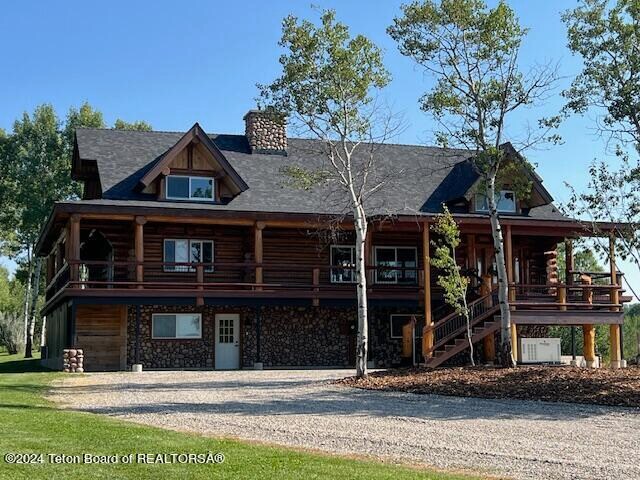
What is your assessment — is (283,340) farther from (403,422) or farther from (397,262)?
(403,422)

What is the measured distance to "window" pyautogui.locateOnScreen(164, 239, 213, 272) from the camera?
100.0 feet

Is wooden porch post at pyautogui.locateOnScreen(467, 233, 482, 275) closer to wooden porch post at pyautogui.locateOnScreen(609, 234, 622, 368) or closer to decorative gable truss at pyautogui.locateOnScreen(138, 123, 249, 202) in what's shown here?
wooden porch post at pyautogui.locateOnScreen(609, 234, 622, 368)

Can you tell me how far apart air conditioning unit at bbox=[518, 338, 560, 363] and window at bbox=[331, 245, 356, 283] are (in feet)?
21.9

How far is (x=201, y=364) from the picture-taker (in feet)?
97.6

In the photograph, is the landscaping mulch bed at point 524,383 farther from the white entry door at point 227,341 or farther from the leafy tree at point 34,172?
the leafy tree at point 34,172

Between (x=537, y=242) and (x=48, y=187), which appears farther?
(x=48, y=187)

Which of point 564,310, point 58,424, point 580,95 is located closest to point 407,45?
point 580,95

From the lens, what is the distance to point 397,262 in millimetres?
32750

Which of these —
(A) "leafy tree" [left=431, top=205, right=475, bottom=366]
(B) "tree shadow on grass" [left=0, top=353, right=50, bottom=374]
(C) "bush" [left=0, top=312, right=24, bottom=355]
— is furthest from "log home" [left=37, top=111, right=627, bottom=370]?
(C) "bush" [left=0, top=312, right=24, bottom=355]

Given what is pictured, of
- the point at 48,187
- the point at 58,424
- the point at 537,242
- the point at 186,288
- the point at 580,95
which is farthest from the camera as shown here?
the point at 48,187

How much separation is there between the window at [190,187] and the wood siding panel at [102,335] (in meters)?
4.48

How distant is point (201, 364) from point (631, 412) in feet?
56.7

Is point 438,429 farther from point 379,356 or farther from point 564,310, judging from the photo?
point 379,356

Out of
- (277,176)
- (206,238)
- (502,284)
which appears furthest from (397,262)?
(502,284)
